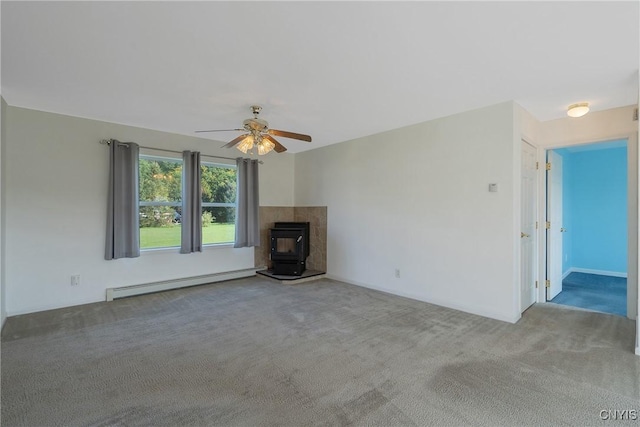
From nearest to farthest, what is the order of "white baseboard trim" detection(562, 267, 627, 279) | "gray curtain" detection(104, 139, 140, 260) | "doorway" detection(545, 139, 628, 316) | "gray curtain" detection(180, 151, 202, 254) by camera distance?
"gray curtain" detection(104, 139, 140, 260) < "gray curtain" detection(180, 151, 202, 254) < "doorway" detection(545, 139, 628, 316) < "white baseboard trim" detection(562, 267, 627, 279)

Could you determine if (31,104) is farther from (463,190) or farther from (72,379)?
(463,190)

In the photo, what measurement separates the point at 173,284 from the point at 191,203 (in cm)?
124

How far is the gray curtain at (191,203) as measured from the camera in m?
4.50

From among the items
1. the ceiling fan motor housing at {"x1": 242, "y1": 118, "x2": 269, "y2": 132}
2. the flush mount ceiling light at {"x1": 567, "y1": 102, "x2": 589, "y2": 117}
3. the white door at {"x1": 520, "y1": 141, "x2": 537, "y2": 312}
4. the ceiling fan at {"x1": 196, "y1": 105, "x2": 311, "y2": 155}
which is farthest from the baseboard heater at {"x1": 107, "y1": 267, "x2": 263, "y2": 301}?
the flush mount ceiling light at {"x1": 567, "y1": 102, "x2": 589, "y2": 117}

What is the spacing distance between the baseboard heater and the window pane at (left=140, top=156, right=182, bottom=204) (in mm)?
1218

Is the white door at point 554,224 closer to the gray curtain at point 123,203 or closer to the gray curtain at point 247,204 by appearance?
the gray curtain at point 247,204

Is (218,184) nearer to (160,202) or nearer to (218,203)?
(218,203)

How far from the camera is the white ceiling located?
1.76 m

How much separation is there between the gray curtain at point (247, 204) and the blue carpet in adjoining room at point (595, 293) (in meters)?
4.57

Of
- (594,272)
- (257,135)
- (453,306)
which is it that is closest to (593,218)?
(594,272)

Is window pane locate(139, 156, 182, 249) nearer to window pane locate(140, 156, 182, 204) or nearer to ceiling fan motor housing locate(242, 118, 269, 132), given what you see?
window pane locate(140, 156, 182, 204)

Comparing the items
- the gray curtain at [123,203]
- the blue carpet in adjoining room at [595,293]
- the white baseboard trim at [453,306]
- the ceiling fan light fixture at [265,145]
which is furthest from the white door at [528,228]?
the gray curtain at [123,203]

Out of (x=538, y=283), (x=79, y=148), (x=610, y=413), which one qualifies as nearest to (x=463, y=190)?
(x=538, y=283)

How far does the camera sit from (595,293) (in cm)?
425
